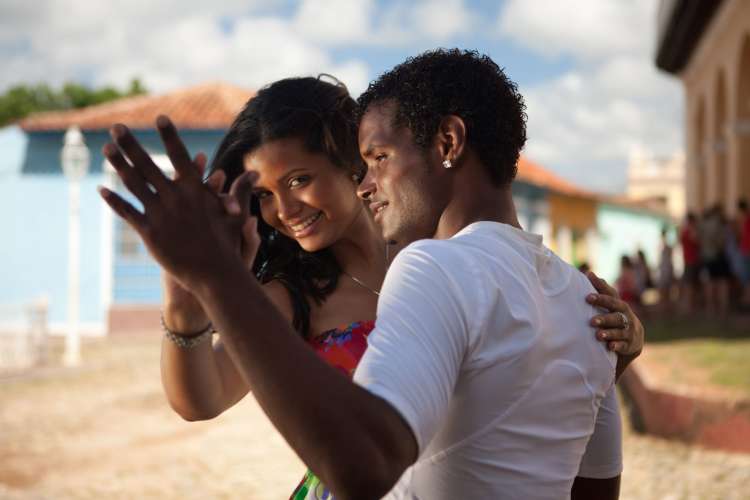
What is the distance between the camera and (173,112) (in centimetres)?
1947

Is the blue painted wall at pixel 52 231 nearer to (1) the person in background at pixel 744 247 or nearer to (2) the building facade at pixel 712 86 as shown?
(2) the building facade at pixel 712 86

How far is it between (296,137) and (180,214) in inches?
43.6

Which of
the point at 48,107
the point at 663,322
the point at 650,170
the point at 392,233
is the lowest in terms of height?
the point at 650,170

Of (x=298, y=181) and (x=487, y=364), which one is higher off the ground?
(x=487, y=364)

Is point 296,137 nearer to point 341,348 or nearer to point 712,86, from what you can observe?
point 341,348

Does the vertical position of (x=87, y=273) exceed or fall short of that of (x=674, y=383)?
it falls short

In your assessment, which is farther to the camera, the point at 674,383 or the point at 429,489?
the point at 674,383

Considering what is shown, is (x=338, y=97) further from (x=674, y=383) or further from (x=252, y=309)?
(x=674, y=383)

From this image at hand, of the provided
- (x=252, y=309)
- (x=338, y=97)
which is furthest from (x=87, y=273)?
(x=252, y=309)

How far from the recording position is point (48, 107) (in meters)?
42.6

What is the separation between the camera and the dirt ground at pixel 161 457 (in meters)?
5.97

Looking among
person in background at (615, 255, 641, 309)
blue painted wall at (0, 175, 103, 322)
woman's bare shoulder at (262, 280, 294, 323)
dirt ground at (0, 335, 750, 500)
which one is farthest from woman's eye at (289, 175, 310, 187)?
blue painted wall at (0, 175, 103, 322)

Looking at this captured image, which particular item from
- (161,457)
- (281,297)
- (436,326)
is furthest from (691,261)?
(436,326)

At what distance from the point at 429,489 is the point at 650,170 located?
52516 millimetres
